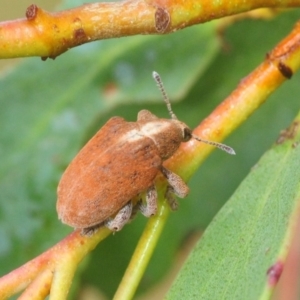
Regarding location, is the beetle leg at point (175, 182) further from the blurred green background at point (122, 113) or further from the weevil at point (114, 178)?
the blurred green background at point (122, 113)

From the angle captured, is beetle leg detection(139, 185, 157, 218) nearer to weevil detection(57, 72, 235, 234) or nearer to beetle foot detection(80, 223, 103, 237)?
weevil detection(57, 72, 235, 234)

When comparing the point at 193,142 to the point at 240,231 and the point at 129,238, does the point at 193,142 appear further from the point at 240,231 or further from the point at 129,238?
the point at 129,238

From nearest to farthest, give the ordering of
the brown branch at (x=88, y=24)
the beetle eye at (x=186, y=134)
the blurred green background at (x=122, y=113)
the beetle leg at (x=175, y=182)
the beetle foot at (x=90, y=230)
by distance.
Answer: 1. the brown branch at (x=88, y=24)
2. the beetle foot at (x=90, y=230)
3. the beetle leg at (x=175, y=182)
4. the beetle eye at (x=186, y=134)
5. the blurred green background at (x=122, y=113)

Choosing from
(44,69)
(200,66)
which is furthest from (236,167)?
(44,69)

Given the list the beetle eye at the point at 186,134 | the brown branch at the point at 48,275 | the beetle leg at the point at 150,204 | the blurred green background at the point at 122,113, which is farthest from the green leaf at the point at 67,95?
the brown branch at the point at 48,275

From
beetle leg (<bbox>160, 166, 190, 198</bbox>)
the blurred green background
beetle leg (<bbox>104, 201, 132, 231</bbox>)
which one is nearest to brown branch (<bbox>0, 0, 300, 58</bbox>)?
beetle leg (<bbox>160, 166, 190, 198</bbox>)

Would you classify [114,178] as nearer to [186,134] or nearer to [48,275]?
[186,134]
